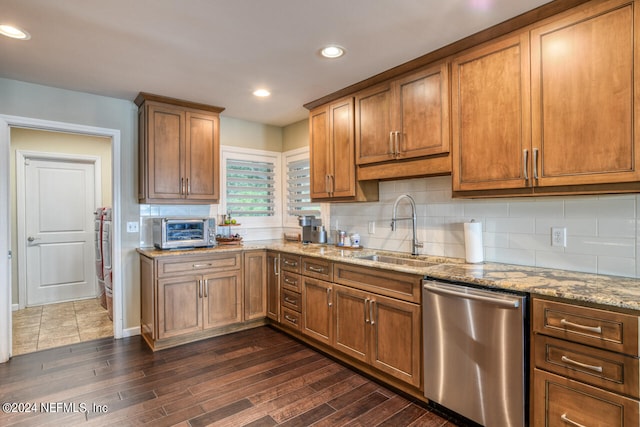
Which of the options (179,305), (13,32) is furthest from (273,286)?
(13,32)

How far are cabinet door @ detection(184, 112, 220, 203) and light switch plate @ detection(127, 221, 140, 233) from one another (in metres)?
0.61

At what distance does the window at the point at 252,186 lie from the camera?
429 cm

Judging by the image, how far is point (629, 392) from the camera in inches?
56.9

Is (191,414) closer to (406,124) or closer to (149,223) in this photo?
(149,223)

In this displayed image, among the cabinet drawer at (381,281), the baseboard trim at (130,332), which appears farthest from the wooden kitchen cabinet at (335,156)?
the baseboard trim at (130,332)

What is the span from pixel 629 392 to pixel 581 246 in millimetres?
901

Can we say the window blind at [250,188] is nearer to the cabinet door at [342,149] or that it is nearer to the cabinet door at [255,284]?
the cabinet door at [255,284]

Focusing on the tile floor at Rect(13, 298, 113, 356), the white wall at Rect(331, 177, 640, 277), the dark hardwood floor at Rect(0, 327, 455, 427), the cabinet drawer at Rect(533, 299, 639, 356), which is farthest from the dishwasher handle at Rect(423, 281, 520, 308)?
the tile floor at Rect(13, 298, 113, 356)

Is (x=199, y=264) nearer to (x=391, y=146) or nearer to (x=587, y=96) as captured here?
(x=391, y=146)

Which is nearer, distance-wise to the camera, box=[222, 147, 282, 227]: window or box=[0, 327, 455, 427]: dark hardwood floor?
box=[0, 327, 455, 427]: dark hardwood floor

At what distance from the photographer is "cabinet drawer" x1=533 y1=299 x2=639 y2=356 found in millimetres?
1448

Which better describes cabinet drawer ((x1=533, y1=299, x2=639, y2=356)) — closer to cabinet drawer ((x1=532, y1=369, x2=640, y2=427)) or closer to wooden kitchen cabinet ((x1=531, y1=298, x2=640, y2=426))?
wooden kitchen cabinet ((x1=531, y1=298, x2=640, y2=426))

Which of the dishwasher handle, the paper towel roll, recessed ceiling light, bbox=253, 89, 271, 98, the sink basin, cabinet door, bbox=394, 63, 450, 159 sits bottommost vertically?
the dishwasher handle

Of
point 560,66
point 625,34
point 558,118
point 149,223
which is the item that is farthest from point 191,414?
point 625,34
